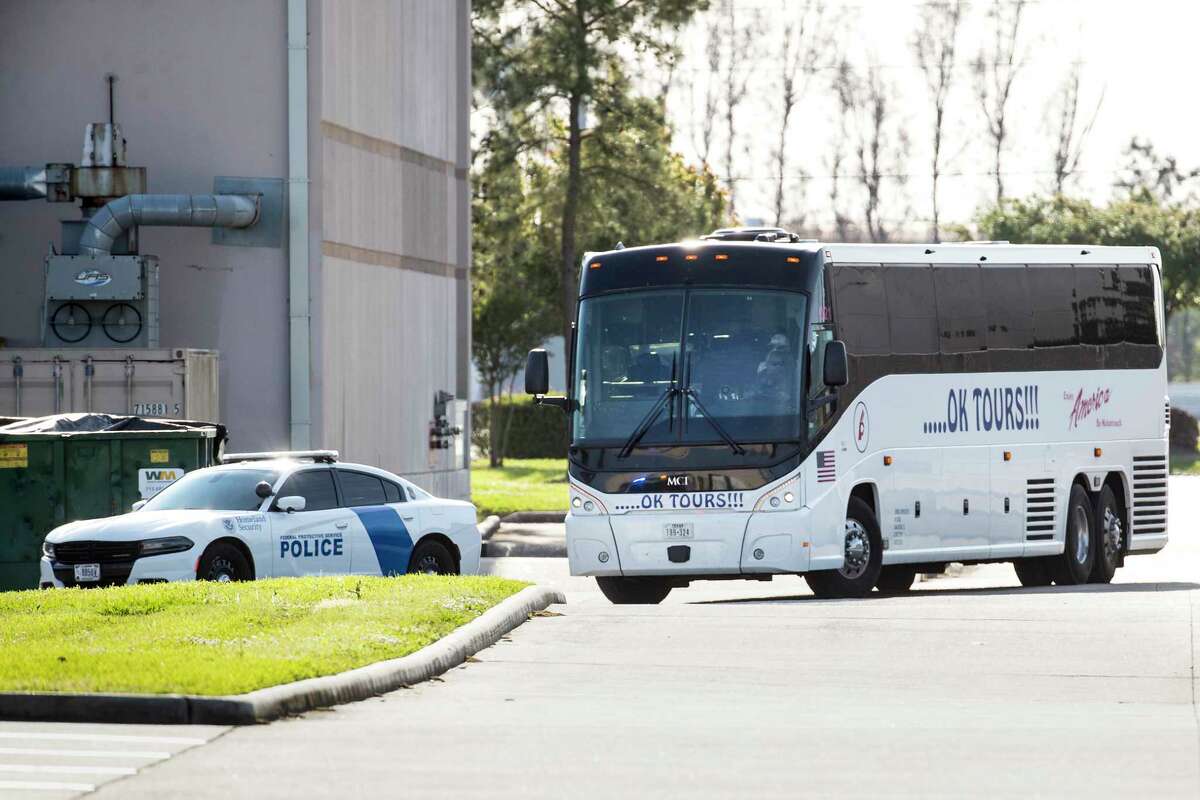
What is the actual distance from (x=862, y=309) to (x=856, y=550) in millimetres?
2296

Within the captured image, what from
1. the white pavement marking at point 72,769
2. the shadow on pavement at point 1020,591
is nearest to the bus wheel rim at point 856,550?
the shadow on pavement at point 1020,591

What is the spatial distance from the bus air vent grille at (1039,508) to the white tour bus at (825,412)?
23 millimetres

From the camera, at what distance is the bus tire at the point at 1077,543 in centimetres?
2275

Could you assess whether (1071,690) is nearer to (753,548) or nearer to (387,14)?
(753,548)

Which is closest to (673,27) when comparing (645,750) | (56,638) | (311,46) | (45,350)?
(311,46)

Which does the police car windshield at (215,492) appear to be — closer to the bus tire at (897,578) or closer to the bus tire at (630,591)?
the bus tire at (630,591)

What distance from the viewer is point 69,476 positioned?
22.4 metres

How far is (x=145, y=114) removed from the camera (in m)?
30.4

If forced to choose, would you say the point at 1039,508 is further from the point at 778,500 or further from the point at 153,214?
the point at 153,214

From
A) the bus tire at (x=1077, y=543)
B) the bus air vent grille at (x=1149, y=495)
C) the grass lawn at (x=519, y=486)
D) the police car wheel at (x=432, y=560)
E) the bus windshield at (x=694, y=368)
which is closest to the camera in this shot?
the bus windshield at (x=694, y=368)

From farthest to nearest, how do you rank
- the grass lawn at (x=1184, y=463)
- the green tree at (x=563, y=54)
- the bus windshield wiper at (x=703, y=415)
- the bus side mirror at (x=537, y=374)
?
the grass lawn at (x=1184, y=463) < the green tree at (x=563, y=54) < the bus windshield wiper at (x=703, y=415) < the bus side mirror at (x=537, y=374)

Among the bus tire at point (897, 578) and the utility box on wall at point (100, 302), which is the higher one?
the utility box on wall at point (100, 302)

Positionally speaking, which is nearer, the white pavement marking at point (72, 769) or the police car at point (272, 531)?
the white pavement marking at point (72, 769)

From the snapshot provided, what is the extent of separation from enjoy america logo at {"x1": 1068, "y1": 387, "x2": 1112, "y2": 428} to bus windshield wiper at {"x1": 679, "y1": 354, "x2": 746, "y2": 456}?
5429mm
